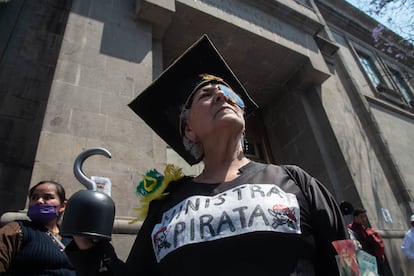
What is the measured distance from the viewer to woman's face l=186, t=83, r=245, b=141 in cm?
178

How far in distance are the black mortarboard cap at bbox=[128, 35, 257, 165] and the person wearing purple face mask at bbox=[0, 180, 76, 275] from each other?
1211mm

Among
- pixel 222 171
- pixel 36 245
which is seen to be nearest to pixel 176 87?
pixel 222 171

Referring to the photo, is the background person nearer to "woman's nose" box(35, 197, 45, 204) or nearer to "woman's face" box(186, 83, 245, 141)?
"woman's face" box(186, 83, 245, 141)

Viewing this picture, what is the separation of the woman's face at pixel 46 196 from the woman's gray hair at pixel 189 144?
139 centimetres

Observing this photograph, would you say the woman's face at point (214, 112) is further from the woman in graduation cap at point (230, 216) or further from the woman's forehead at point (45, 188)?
the woman's forehead at point (45, 188)

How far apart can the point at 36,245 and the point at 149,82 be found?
2.91m

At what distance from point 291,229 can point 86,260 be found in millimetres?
933

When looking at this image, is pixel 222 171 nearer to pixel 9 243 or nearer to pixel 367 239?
pixel 9 243

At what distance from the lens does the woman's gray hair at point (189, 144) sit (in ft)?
6.78

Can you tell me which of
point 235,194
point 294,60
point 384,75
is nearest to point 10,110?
point 235,194

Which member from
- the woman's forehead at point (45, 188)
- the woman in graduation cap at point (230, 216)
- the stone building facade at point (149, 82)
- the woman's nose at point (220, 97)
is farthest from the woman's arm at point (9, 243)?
the woman's nose at point (220, 97)

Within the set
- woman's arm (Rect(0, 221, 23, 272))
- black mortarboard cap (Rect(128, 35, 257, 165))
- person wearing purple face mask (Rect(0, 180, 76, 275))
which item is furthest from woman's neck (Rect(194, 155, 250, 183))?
woman's arm (Rect(0, 221, 23, 272))

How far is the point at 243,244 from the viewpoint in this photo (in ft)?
3.92

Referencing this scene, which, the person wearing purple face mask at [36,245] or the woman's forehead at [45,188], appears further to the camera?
the woman's forehead at [45,188]
